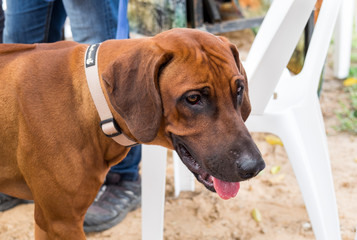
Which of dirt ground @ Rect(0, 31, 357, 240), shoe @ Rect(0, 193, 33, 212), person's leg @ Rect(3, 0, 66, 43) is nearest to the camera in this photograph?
person's leg @ Rect(3, 0, 66, 43)

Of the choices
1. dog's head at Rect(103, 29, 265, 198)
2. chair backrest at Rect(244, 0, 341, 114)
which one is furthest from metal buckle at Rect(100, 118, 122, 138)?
chair backrest at Rect(244, 0, 341, 114)

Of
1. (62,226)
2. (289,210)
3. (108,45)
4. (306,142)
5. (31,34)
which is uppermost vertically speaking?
(108,45)

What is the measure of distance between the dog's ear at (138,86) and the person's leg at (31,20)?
1.31 m

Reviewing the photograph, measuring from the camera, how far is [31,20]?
301 cm

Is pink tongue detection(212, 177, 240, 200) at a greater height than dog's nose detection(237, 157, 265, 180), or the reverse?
dog's nose detection(237, 157, 265, 180)

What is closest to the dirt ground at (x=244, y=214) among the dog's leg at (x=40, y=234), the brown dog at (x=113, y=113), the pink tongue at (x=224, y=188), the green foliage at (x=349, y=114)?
the green foliage at (x=349, y=114)

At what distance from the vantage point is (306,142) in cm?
274

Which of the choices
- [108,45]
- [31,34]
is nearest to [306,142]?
[108,45]

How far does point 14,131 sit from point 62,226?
0.44m

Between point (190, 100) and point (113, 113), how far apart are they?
360 millimetres

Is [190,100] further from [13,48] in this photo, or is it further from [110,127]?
[13,48]

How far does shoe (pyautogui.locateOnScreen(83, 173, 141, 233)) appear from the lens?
3.21 metres

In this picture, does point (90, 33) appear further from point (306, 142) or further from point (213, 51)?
point (306, 142)

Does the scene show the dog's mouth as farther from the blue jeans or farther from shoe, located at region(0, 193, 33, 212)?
shoe, located at region(0, 193, 33, 212)
